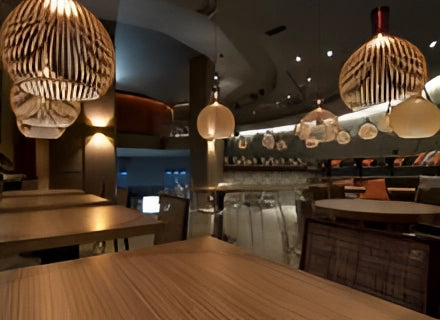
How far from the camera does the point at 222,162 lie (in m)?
9.95

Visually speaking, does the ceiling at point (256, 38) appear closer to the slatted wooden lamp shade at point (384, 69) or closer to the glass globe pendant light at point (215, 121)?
the glass globe pendant light at point (215, 121)

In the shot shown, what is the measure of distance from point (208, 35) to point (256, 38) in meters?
1.02

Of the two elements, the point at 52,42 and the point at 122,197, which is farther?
the point at 122,197

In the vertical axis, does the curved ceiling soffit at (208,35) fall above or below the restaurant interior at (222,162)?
above

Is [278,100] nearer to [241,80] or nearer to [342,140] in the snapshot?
[241,80]

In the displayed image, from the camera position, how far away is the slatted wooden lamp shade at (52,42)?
66.5 inches

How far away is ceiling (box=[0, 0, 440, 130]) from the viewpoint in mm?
4949

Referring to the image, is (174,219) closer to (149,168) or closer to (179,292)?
(179,292)

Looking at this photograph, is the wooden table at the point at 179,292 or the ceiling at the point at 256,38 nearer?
the wooden table at the point at 179,292

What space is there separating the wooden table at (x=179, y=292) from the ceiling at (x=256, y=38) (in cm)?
479

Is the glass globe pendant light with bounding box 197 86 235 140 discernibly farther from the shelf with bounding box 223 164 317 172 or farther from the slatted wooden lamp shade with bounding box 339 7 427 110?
the shelf with bounding box 223 164 317 172

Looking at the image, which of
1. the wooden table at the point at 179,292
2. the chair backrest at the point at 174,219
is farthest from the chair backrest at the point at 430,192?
the wooden table at the point at 179,292

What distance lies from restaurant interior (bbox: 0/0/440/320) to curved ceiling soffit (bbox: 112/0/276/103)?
0.18ft

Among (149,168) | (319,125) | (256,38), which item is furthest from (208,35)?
(149,168)
